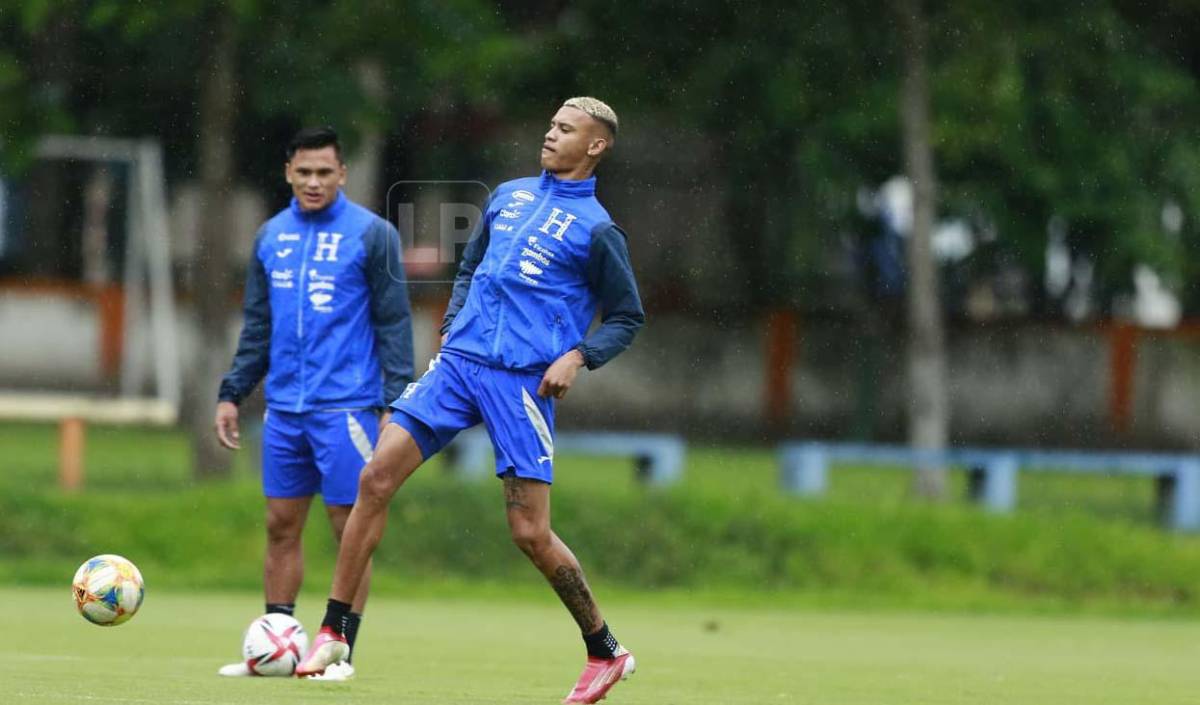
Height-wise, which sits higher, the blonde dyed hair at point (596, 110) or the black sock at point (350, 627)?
the blonde dyed hair at point (596, 110)

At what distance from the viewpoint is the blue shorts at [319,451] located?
973 cm

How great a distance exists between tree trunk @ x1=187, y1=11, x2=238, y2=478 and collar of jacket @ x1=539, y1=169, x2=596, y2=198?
1148 cm

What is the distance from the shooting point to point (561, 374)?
8.39m

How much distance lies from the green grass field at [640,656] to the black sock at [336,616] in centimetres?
23

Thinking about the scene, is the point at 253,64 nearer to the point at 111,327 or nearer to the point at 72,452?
the point at 72,452

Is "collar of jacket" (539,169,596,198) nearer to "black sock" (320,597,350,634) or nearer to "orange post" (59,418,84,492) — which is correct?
"black sock" (320,597,350,634)

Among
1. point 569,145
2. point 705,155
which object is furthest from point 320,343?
point 705,155

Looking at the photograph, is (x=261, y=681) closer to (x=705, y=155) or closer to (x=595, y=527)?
(x=595, y=527)

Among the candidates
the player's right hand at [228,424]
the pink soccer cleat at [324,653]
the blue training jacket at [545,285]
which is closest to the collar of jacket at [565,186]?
the blue training jacket at [545,285]

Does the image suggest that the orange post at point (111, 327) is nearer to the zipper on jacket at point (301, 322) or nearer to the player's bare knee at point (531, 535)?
the zipper on jacket at point (301, 322)

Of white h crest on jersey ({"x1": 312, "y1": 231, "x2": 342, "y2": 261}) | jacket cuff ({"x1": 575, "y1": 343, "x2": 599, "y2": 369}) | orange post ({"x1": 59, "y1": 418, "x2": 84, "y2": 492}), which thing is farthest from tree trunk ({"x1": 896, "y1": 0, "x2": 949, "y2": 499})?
jacket cuff ({"x1": 575, "y1": 343, "x2": 599, "y2": 369})

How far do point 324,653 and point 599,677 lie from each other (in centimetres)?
112

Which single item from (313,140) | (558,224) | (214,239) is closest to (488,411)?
(558,224)

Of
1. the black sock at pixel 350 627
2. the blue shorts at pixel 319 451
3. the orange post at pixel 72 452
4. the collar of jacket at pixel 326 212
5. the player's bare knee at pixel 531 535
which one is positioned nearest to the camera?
the player's bare knee at pixel 531 535
